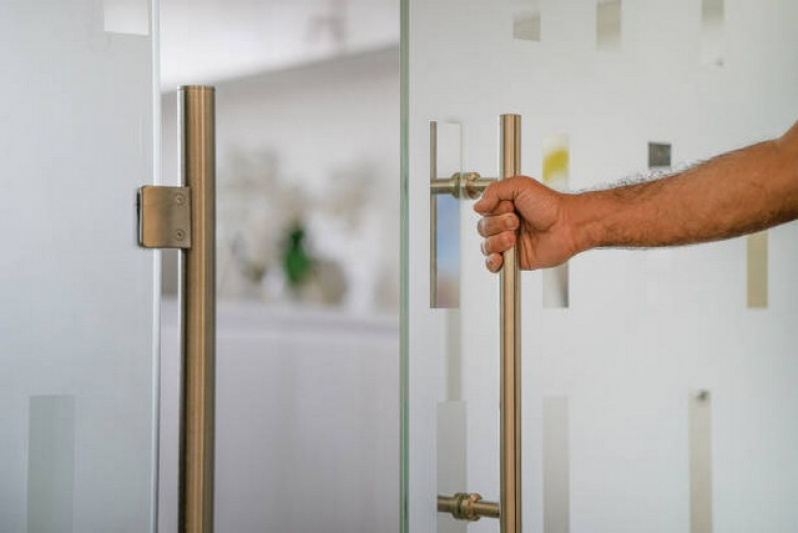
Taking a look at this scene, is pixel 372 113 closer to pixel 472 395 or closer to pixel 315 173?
pixel 315 173

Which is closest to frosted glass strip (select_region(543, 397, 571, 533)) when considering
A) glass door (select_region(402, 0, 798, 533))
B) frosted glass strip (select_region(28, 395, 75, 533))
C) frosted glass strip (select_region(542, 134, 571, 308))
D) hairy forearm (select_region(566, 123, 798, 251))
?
glass door (select_region(402, 0, 798, 533))

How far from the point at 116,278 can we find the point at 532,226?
1.93 feet

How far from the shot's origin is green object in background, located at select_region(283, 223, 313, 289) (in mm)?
1251

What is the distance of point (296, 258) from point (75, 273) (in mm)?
306

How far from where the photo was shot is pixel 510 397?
1326 millimetres

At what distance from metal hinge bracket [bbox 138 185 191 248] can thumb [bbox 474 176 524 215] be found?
41 cm

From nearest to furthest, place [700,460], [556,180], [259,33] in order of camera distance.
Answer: [259,33], [556,180], [700,460]

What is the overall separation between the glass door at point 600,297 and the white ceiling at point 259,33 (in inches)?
2.7

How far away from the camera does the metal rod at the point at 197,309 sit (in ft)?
3.43

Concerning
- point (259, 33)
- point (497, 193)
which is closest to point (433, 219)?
point (497, 193)

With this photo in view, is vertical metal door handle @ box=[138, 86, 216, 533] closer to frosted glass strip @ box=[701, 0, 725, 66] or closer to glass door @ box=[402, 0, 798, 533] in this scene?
glass door @ box=[402, 0, 798, 533]

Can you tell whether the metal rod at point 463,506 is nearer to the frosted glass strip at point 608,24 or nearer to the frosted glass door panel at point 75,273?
the frosted glass door panel at point 75,273

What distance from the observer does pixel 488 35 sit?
57.6 inches

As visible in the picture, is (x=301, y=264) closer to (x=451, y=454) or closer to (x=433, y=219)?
(x=433, y=219)
